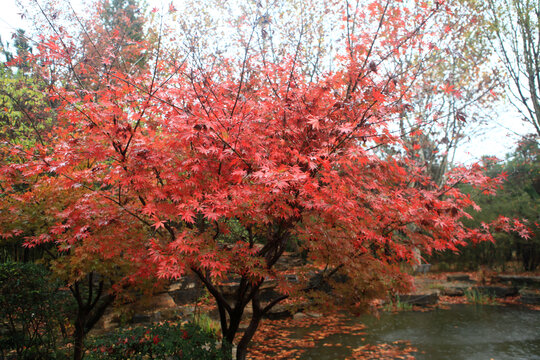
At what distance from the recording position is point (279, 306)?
29.6 feet

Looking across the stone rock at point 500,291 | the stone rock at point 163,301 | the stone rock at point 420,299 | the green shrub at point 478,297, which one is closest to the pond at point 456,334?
the stone rock at point 420,299

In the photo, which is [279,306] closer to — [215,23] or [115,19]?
[215,23]

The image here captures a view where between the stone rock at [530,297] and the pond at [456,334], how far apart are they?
0.74 meters

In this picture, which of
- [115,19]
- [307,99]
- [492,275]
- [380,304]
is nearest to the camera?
[307,99]

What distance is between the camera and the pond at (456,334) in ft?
20.1

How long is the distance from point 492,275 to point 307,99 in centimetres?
1227

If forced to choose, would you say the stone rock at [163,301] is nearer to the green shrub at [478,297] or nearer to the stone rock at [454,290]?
the stone rock at [454,290]

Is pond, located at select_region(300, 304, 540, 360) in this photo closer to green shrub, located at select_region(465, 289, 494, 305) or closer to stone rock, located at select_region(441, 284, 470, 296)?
green shrub, located at select_region(465, 289, 494, 305)

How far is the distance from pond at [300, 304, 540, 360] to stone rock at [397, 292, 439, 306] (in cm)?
53

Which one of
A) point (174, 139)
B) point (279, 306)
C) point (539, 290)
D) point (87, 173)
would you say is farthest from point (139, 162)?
point (539, 290)

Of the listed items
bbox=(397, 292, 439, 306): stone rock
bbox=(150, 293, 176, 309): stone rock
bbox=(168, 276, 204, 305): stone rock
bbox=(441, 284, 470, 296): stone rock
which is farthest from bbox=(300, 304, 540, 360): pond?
bbox=(168, 276, 204, 305): stone rock

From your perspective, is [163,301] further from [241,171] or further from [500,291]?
[500,291]

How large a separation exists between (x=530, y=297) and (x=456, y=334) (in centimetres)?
471

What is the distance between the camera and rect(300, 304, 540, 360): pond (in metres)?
6.12
